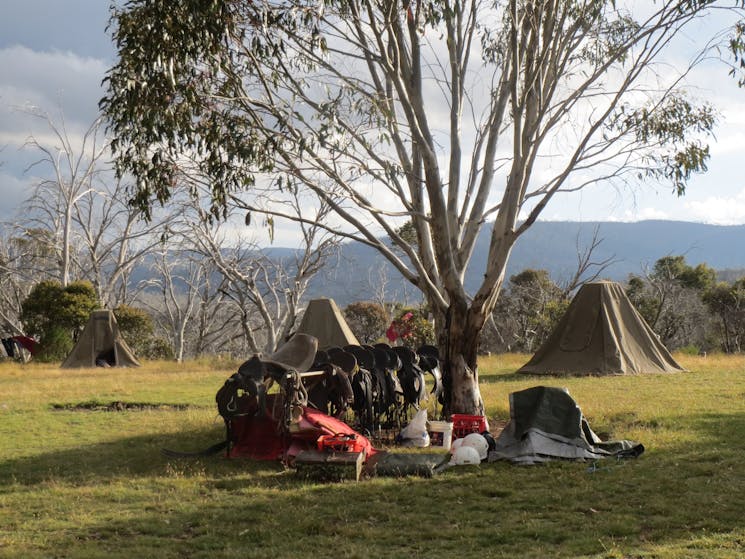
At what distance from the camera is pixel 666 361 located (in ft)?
53.0

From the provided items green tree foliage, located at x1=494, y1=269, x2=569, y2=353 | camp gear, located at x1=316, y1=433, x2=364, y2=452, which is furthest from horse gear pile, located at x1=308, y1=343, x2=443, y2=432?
green tree foliage, located at x1=494, y1=269, x2=569, y2=353

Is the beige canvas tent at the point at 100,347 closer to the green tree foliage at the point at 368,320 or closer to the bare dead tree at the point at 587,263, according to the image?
the green tree foliage at the point at 368,320

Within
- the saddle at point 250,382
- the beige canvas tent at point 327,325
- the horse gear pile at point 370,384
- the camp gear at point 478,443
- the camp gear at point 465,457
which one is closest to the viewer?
the saddle at point 250,382

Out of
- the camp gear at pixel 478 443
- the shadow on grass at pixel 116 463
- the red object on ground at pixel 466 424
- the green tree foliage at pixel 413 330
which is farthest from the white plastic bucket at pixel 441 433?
the green tree foliage at pixel 413 330

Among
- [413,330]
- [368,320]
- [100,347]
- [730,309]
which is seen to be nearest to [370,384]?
[413,330]

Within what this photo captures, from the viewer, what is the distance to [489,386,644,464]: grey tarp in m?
7.20

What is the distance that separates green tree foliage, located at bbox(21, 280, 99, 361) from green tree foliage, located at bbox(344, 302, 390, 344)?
9.61 m

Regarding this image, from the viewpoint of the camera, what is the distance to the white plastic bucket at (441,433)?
7.93 metres

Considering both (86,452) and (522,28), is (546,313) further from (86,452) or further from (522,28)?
(86,452)

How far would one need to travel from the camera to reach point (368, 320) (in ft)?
95.2

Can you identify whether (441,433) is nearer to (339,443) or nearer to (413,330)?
(339,443)

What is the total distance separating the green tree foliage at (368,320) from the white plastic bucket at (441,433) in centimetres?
2048

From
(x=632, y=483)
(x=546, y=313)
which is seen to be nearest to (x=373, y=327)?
(x=546, y=313)

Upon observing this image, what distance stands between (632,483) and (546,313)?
18.6 meters
